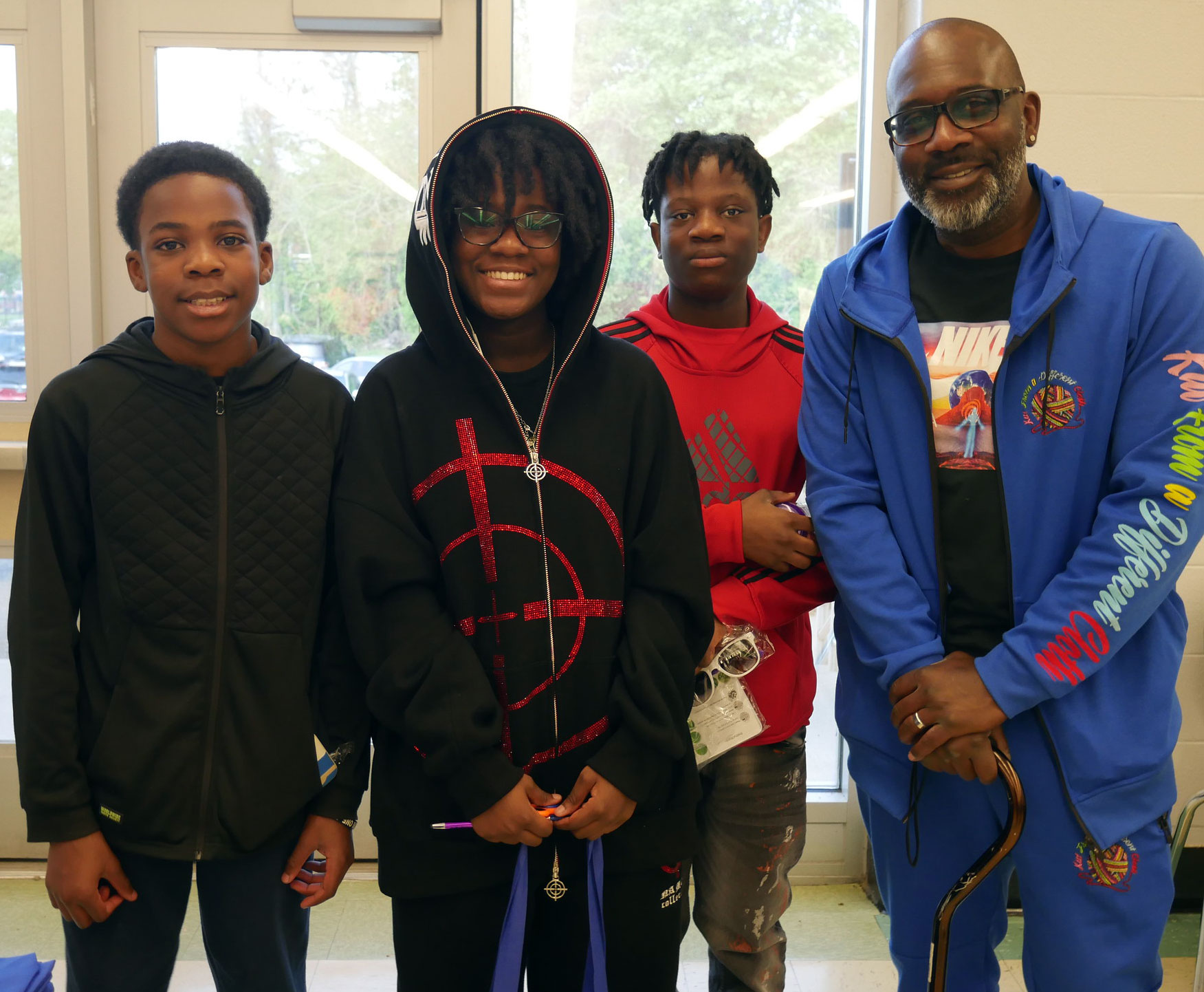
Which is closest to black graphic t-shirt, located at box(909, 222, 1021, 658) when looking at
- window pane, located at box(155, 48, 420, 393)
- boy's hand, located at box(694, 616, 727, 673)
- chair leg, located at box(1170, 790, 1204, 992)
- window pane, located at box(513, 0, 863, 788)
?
boy's hand, located at box(694, 616, 727, 673)

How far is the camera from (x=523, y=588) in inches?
53.0

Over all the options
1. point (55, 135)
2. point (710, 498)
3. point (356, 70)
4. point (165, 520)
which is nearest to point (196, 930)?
point (165, 520)

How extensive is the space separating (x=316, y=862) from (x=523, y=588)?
1.66 ft

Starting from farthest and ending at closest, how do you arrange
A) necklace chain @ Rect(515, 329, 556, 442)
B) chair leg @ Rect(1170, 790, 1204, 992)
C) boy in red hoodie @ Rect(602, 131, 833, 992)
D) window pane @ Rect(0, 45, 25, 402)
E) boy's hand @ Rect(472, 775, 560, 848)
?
window pane @ Rect(0, 45, 25, 402), chair leg @ Rect(1170, 790, 1204, 992), boy in red hoodie @ Rect(602, 131, 833, 992), necklace chain @ Rect(515, 329, 556, 442), boy's hand @ Rect(472, 775, 560, 848)

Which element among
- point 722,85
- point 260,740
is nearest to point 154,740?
point 260,740

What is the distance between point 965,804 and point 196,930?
186 centimetres

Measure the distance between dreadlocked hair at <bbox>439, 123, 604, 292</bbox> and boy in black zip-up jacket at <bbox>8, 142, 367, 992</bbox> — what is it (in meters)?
0.34

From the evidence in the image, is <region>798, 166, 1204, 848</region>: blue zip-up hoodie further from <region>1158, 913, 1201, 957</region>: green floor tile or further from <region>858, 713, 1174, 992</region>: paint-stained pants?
<region>1158, 913, 1201, 957</region>: green floor tile

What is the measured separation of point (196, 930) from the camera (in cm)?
244

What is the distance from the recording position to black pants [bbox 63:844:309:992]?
1.40 metres

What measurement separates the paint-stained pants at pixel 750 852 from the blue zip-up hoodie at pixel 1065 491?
0.17 metres

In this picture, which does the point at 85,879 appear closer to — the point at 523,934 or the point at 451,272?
the point at 523,934

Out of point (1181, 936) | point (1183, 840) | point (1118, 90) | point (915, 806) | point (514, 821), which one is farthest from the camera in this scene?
point (1181, 936)

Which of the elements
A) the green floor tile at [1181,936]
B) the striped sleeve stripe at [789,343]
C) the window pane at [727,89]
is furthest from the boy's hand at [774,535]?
the green floor tile at [1181,936]
